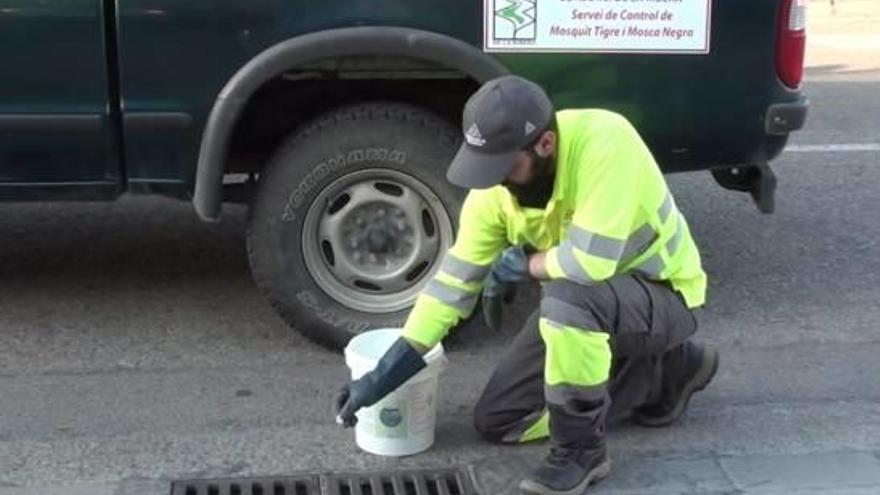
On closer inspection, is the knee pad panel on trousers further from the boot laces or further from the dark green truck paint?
the dark green truck paint

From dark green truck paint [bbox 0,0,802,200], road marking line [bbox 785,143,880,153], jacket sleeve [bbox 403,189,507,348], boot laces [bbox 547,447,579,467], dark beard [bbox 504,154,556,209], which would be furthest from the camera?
road marking line [bbox 785,143,880,153]

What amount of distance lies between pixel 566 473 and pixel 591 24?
1.56m

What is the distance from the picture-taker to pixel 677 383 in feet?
14.7

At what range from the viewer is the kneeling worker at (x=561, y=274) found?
3.88 meters

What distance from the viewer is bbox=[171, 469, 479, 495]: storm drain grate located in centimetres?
409

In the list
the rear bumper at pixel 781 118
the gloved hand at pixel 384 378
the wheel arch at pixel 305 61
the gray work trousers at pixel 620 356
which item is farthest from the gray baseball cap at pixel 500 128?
the rear bumper at pixel 781 118

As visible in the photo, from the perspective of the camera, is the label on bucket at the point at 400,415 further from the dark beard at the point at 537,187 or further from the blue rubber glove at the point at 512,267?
→ the dark beard at the point at 537,187

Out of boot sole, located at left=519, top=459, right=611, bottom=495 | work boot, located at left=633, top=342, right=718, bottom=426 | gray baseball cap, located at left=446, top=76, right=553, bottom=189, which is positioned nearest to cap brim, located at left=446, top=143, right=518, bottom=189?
gray baseball cap, located at left=446, top=76, right=553, bottom=189

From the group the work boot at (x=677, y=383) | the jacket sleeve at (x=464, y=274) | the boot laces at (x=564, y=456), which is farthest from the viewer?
the work boot at (x=677, y=383)

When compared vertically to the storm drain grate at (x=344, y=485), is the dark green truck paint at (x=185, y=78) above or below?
above

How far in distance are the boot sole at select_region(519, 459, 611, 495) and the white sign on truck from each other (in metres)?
1.45

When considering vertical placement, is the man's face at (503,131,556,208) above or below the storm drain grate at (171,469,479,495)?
above

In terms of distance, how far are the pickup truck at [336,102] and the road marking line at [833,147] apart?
3071mm

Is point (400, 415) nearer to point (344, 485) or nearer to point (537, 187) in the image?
point (344, 485)
